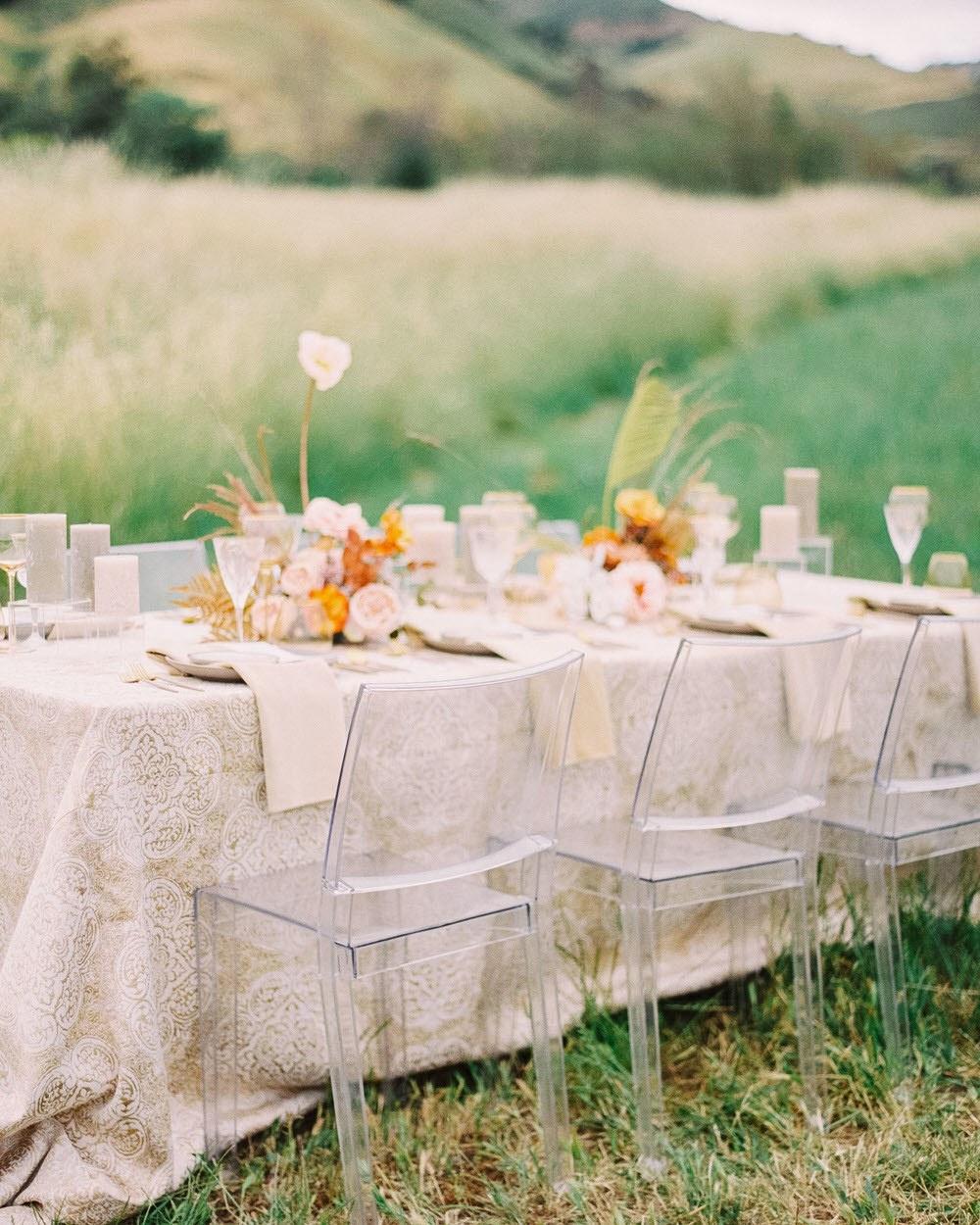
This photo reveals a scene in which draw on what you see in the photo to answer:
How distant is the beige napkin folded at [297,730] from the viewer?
2.47 m

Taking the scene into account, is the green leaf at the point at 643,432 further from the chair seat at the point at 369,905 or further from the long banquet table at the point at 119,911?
the chair seat at the point at 369,905

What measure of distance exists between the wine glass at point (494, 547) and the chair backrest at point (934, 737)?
77cm

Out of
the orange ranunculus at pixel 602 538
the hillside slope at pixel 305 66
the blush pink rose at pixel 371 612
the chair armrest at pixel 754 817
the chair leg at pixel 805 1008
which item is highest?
the hillside slope at pixel 305 66

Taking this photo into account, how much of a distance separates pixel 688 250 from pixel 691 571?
8.67 ft

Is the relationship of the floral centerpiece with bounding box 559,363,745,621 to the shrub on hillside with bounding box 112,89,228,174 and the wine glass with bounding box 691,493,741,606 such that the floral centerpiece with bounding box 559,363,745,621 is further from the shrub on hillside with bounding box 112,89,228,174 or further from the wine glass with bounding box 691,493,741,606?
the shrub on hillside with bounding box 112,89,228,174

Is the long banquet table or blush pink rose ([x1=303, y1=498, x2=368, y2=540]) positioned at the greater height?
blush pink rose ([x1=303, y1=498, x2=368, y2=540])

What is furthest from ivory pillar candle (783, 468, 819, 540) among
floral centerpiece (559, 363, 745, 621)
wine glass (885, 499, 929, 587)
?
wine glass (885, 499, 929, 587)

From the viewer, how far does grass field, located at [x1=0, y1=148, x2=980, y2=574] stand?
431 centimetres

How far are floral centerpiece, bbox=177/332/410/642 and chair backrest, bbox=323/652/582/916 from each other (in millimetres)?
432

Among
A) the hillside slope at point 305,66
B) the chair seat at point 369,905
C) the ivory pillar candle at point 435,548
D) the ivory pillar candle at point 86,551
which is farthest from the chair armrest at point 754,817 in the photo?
the hillside slope at point 305,66

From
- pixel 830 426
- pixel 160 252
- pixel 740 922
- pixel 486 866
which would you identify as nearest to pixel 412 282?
pixel 160 252

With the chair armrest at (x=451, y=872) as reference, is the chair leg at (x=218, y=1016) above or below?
below

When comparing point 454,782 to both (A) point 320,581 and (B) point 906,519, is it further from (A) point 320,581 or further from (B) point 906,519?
(B) point 906,519

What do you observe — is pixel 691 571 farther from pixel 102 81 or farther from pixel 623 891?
pixel 102 81
